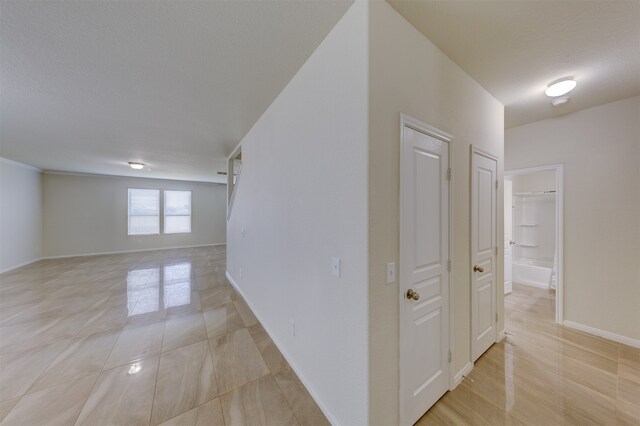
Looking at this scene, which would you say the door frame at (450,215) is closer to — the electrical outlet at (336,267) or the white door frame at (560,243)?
the electrical outlet at (336,267)

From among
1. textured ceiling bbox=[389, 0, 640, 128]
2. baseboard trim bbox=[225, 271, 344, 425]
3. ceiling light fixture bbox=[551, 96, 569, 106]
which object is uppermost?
textured ceiling bbox=[389, 0, 640, 128]

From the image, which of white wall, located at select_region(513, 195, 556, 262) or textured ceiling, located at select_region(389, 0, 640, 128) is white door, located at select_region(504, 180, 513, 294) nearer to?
white wall, located at select_region(513, 195, 556, 262)

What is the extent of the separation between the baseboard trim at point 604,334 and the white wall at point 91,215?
34.3 ft

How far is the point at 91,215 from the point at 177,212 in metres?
2.41

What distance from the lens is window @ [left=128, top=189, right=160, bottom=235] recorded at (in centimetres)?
798

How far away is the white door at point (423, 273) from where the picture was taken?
1.42 m

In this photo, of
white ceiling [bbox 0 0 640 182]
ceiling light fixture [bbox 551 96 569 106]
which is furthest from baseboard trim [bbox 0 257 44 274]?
ceiling light fixture [bbox 551 96 569 106]

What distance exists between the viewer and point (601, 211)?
104 inches

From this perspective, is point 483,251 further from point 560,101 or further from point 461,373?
point 560,101

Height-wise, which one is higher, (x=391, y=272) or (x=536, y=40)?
(x=536, y=40)

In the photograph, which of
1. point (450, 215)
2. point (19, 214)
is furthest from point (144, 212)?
point (450, 215)

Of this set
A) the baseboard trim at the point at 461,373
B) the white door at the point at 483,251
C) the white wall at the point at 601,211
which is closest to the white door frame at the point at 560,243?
the white wall at the point at 601,211

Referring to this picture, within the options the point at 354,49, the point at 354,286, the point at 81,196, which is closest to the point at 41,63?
the point at 354,49

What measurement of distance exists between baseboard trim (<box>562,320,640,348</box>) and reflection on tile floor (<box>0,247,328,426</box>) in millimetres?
3383
